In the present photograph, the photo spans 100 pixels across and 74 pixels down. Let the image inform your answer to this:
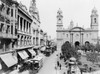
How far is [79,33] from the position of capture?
80.5 m

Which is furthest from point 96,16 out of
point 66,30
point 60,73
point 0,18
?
point 0,18

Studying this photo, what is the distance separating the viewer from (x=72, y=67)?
19.7 meters

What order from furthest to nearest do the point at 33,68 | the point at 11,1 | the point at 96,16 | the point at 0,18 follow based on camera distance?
the point at 96,16, the point at 11,1, the point at 33,68, the point at 0,18

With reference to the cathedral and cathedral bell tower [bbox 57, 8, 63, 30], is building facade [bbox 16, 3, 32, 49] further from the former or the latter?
the cathedral

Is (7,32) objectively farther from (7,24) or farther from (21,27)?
(21,27)

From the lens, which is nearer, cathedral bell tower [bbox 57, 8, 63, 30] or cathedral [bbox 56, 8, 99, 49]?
cathedral bell tower [bbox 57, 8, 63, 30]

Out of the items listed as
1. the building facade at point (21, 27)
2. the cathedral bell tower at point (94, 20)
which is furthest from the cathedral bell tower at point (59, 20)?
the building facade at point (21, 27)

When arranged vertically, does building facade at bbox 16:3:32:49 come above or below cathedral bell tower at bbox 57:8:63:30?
below

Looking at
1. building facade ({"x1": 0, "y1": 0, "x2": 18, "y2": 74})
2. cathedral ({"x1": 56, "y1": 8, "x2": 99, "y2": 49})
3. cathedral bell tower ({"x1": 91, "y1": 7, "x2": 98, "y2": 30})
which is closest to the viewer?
building facade ({"x1": 0, "y1": 0, "x2": 18, "y2": 74})

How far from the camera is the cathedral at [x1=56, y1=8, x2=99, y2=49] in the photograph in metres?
79.0

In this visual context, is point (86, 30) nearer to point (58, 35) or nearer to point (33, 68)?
point (58, 35)

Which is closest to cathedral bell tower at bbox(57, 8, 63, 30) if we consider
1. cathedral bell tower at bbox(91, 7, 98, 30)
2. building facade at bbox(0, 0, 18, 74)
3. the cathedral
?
the cathedral

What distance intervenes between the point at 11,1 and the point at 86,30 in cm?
6302

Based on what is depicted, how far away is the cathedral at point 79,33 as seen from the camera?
259 feet
